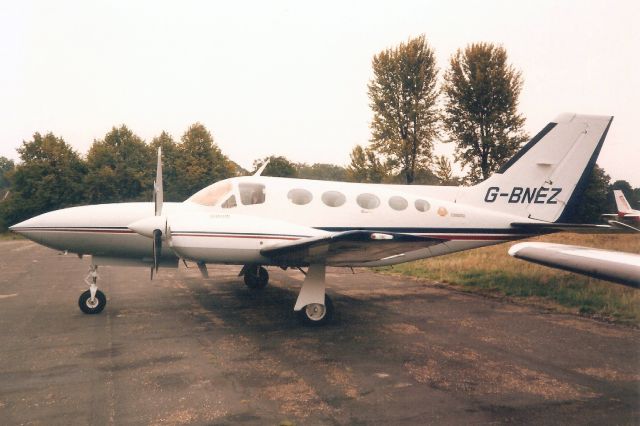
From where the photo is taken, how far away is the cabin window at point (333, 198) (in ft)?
31.3

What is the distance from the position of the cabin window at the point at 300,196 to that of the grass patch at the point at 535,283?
18.3 ft

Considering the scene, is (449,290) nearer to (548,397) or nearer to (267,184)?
(267,184)

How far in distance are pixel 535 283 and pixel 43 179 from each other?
4296cm

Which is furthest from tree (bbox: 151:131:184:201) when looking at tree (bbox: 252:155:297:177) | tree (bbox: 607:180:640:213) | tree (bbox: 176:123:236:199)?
tree (bbox: 607:180:640:213)

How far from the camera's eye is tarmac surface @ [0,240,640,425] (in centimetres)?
434

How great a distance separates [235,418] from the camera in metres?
4.16

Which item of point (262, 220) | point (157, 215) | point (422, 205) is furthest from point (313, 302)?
point (422, 205)

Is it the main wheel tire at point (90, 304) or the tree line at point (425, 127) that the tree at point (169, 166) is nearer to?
the tree line at point (425, 127)

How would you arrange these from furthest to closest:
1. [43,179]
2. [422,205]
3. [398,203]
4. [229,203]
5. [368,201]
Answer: [43,179] < [422,205] < [398,203] < [368,201] < [229,203]

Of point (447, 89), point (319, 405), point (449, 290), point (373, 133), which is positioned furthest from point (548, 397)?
point (447, 89)

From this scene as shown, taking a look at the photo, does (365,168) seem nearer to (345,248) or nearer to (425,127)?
(425,127)

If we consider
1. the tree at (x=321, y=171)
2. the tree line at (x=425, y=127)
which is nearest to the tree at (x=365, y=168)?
the tree line at (x=425, y=127)

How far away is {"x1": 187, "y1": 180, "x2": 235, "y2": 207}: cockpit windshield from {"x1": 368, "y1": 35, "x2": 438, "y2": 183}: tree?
85.6 feet

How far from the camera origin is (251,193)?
29.7 ft
